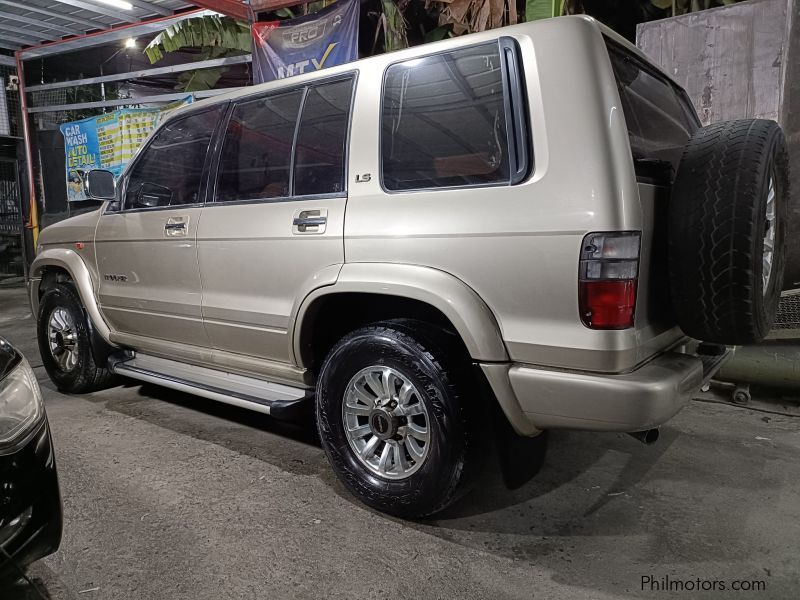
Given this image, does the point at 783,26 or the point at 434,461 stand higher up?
the point at 783,26

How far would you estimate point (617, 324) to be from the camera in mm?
1918

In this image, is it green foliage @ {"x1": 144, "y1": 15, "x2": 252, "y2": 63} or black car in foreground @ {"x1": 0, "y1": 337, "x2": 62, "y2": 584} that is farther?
green foliage @ {"x1": 144, "y1": 15, "x2": 252, "y2": 63}

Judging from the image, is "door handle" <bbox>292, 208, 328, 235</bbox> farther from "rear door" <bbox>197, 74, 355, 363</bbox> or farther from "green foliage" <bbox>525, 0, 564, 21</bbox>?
"green foliage" <bbox>525, 0, 564, 21</bbox>

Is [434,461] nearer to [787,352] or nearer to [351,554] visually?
[351,554]

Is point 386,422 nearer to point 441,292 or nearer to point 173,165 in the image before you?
point 441,292

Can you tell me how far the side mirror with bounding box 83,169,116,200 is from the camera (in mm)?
3645

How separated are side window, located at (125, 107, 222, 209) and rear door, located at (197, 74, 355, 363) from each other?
23 cm

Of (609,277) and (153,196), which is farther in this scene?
(153,196)

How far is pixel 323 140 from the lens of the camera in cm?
269

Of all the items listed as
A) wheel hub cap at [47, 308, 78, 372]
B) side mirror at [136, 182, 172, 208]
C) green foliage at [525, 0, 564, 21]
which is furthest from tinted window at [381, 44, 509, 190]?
green foliage at [525, 0, 564, 21]

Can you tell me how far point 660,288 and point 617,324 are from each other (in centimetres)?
34

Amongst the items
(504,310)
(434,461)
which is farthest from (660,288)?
(434,461)
